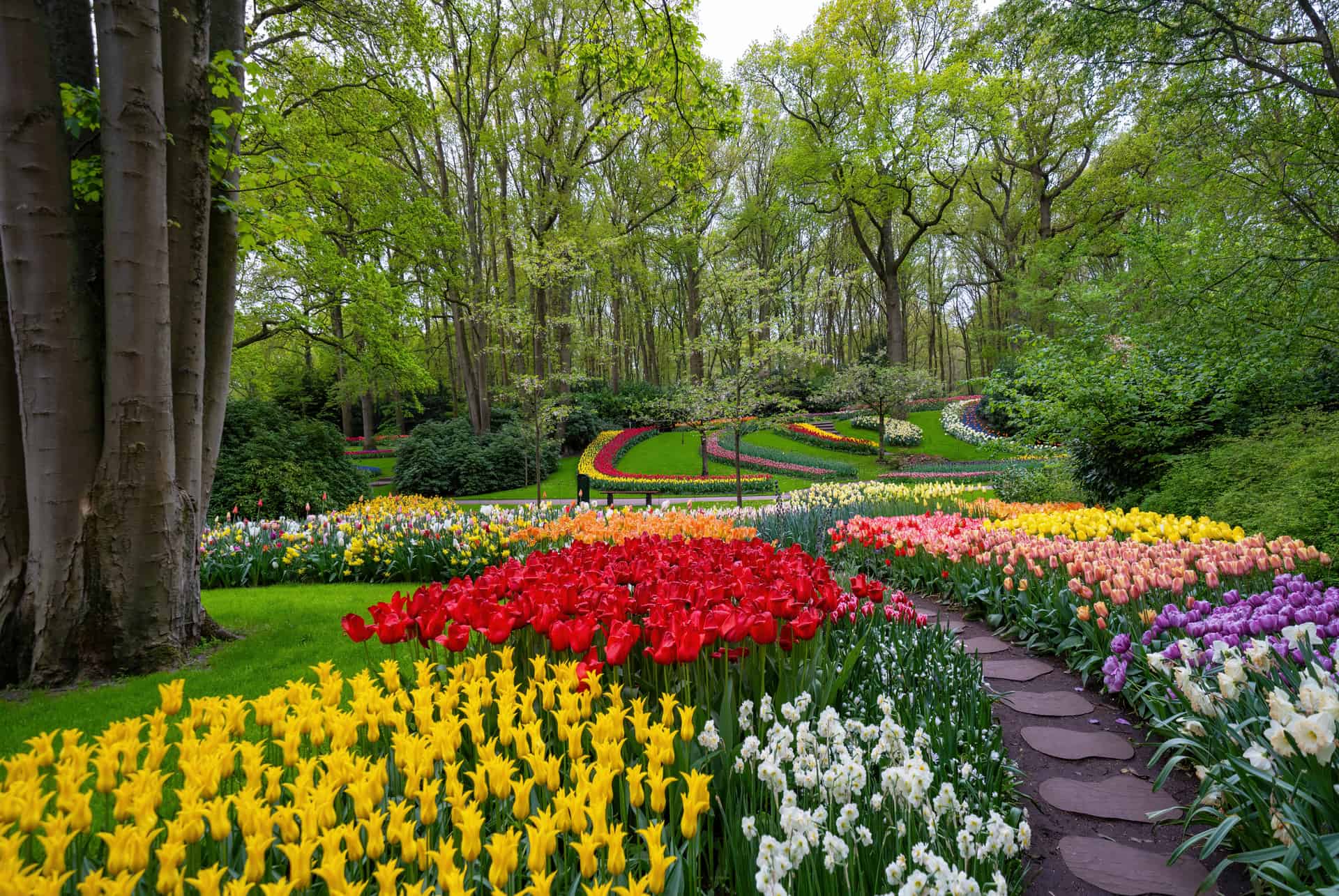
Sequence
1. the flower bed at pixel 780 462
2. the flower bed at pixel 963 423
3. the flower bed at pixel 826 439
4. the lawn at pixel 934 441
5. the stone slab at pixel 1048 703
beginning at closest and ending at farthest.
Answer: the stone slab at pixel 1048 703 < the flower bed at pixel 780 462 < the lawn at pixel 934 441 < the flower bed at pixel 963 423 < the flower bed at pixel 826 439

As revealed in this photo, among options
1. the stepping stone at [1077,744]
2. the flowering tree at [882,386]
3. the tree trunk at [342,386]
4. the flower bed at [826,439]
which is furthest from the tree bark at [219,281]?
the flower bed at [826,439]

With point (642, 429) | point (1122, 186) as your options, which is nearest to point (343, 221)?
point (642, 429)

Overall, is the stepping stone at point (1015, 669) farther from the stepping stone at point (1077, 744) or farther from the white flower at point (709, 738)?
the white flower at point (709, 738)

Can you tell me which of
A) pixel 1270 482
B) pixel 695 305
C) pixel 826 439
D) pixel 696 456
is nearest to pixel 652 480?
pixel 696 456

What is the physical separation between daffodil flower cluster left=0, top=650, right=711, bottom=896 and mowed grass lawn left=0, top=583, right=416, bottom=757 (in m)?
0.82

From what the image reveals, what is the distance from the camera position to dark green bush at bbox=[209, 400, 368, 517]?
10.8 meters

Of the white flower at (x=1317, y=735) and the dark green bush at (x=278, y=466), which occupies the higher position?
the dark green bush at (x=278, y=466)

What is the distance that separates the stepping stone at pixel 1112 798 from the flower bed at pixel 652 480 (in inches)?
537

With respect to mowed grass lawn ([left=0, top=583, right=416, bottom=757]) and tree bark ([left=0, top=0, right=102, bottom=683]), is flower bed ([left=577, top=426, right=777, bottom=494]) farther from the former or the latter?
tree bark ([left=0, top=0, right=102, bottom=683])

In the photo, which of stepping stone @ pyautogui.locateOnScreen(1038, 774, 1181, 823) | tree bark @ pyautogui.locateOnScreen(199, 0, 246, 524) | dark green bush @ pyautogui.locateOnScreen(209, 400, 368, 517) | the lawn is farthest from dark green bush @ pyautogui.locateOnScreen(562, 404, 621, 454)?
stepping stone @ pyautogui.locateOnScreen(1038, 774, 1181, 823)

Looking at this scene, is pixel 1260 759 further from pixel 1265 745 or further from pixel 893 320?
pixel 893 320

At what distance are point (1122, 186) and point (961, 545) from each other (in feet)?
85.5

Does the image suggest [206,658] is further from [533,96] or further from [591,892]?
[533,96]

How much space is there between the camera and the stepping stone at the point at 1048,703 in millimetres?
3346
